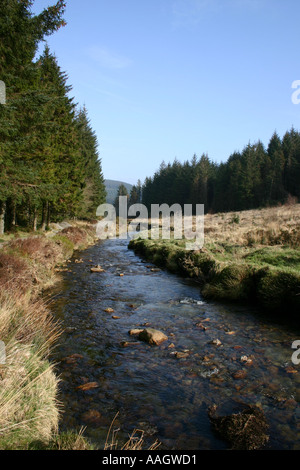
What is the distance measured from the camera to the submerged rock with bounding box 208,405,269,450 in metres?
3.96

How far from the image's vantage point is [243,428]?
13.6 ft

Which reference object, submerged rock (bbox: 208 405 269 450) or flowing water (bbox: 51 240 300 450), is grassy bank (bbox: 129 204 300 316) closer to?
flowing water (bbox: 51 240 300 450)

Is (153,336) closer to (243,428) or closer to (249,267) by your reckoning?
(243,428)

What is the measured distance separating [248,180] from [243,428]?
197 feet

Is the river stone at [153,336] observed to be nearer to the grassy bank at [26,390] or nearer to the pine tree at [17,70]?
the grassy bank at [26,390]

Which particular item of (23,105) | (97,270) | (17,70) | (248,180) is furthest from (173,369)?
(248,180)

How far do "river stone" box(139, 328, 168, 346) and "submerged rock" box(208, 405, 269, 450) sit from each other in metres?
2.74

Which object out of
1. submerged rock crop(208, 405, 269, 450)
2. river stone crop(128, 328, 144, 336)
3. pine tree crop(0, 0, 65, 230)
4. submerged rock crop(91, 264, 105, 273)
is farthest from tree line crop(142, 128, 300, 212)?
submerged rock crop(208, 405, 269, 450)

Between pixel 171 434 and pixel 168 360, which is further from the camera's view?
pixel 168 360

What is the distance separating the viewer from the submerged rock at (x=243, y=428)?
396cm
